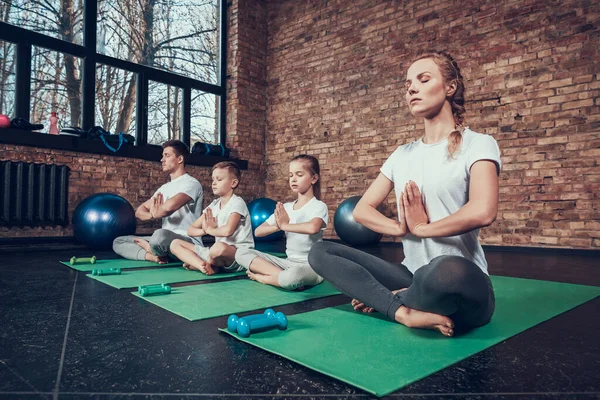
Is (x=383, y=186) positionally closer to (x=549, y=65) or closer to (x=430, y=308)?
(x=430, y=308)

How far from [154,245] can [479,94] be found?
3.85m

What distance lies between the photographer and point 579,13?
4039 millimetres

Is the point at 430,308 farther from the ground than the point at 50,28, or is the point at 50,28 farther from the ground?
the point at 50,28

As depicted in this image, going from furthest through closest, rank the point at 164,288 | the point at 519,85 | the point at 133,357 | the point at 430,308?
the point at 519,85 < the point at 164,288 < the point at 430,308 < the point at 133,357

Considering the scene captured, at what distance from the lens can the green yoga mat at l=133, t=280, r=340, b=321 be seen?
169cm

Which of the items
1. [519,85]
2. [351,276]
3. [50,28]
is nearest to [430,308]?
[351,276]

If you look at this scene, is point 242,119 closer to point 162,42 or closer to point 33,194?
point 162,42

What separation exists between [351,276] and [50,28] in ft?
16.4

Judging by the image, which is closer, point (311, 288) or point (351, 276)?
point (351, 276)

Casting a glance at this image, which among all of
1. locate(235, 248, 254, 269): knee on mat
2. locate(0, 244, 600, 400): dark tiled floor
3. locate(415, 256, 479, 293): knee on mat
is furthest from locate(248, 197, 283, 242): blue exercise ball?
locate(415, 256, 479, 293): knee on mat

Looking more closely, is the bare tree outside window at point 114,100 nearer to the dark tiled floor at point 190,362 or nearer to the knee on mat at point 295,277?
the dark tiled floor at point 190,362

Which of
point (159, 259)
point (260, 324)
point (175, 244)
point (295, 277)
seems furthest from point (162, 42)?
point (260, 324)

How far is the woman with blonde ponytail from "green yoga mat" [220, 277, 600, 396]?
0.07 m

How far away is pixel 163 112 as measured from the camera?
5754 millimetres
